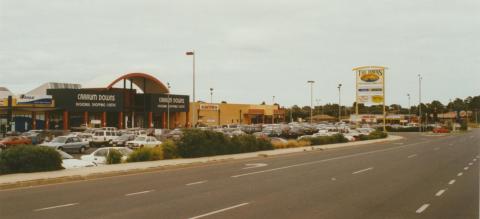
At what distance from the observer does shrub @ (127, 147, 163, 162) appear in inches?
1055

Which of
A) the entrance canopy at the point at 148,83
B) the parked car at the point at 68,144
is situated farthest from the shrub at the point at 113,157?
the entrance canopy at the point at 148,83

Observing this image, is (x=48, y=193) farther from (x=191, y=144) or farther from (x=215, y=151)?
(x=215, y=151)

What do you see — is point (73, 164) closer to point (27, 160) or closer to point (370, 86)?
point (27, 160)

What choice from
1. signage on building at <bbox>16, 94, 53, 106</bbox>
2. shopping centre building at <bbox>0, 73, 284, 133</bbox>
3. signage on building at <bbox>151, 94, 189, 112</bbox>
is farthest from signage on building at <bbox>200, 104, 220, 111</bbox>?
signage on building at <bbox>16, 94, 53, 106</bbox>

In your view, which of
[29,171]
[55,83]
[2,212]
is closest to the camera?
[2,212]

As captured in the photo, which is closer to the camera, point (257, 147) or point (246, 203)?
point (246, 203)

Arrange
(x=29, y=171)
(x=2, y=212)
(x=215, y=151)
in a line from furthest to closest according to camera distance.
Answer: (x=215, y=151) → (x=29, y=171) → (x=2, y=212)

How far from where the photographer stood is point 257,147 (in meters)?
37.7

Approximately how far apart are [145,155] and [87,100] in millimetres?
48137

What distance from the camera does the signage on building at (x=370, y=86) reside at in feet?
230

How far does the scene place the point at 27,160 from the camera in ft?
66.4

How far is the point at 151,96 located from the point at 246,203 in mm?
71324

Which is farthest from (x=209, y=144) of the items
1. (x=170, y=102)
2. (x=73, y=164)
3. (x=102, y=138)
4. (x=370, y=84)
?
(x=170, y=102)

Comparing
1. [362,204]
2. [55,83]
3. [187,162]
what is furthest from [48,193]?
[55,83]
